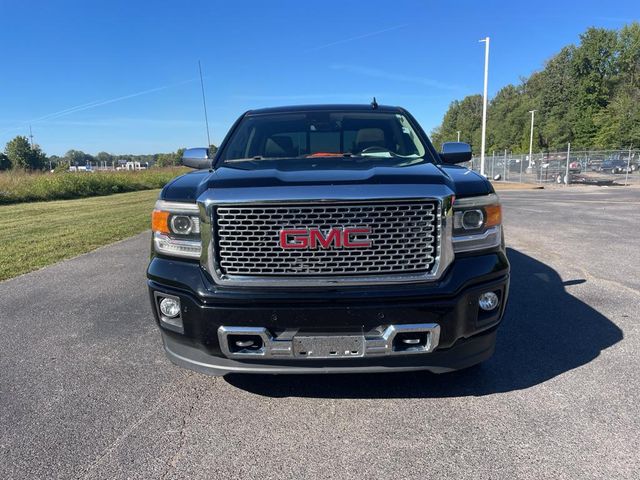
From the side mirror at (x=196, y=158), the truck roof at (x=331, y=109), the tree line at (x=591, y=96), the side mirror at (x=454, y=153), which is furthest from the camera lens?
the tree line at (x=591, y=96)

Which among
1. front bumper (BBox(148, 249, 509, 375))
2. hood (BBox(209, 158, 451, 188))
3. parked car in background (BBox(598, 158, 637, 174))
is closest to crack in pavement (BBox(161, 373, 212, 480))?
front bumper (BBox(148, 249, 509, 375))

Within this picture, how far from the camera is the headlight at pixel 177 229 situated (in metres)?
2.66

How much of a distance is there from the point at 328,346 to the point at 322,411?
55cm

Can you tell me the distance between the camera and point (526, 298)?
492 cm

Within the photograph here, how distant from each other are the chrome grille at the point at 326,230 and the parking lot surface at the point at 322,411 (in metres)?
0.88

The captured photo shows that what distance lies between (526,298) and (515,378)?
1.98m

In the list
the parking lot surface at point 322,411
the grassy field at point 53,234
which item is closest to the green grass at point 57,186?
the grassy field at point 53,234

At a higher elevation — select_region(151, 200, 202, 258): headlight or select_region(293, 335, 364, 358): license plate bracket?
select_region(151, 200, 202, 258): headlight

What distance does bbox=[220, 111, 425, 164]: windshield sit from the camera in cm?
394

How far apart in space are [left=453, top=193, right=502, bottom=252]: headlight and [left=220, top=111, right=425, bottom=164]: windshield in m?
1.16

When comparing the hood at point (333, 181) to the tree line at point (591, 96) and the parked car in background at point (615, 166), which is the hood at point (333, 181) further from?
the tree line at point (591, 96)

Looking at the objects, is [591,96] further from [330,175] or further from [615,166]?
[330,175]

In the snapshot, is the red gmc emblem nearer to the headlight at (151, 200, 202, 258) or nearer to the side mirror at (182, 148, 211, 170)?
the headlight at (151, 200, 202, 258)

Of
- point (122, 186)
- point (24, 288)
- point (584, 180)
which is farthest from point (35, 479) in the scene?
point (584, 180)
